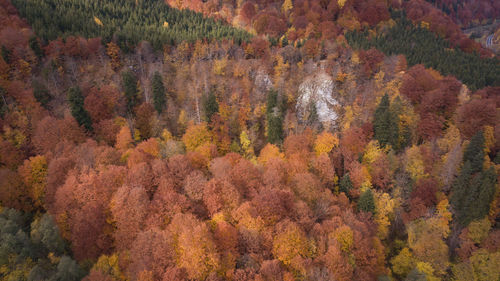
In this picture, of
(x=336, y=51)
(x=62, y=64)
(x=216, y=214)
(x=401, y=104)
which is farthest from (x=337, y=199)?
(x=62, y=64)

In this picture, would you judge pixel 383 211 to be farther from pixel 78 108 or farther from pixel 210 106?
pixel 78 108

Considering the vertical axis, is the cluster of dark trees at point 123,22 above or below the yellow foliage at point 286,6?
below

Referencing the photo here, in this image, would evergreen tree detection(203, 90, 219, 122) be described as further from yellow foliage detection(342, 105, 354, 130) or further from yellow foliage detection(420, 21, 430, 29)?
yellow foliage detection(420, 21, 430, 29)

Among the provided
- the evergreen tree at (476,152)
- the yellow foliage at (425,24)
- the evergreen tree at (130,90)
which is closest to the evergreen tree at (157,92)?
the evergreen tree at (130,90)

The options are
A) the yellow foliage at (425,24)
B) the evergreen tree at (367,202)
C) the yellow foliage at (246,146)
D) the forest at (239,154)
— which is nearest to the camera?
the forest at (239,154)

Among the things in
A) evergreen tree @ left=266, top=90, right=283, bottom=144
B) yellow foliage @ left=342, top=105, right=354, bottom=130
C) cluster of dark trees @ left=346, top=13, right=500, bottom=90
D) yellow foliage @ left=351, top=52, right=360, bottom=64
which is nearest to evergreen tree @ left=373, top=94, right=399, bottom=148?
yellow foliage @ left=342, top=105, right=354, bottom=130

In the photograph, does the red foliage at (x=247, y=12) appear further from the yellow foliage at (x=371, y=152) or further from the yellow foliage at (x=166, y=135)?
the yellow foliage at (x=371, y=152)
